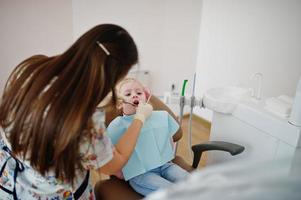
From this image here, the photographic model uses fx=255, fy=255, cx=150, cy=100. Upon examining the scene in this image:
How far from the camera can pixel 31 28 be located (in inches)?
80.3

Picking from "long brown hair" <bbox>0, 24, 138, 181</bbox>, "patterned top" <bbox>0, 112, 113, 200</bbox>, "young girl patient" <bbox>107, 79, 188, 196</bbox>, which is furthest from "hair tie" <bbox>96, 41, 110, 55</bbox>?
"young girl patient" <bbox>107, 79, 188, 196</bbox>

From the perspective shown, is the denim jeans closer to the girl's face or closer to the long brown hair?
the girl's face

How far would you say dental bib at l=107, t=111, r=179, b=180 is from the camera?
1218 millimetres

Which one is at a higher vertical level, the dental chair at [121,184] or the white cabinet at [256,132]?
the white cabinet at [256,132]

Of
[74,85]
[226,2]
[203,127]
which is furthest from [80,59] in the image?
[203,127]

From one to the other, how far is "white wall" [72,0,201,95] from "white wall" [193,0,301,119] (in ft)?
0.51

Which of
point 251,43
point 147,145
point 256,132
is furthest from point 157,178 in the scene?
point 251,43

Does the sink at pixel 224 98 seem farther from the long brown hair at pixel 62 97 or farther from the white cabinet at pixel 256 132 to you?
the long brown hair at pixel 62 97

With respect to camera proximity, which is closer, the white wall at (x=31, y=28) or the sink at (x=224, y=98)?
the sink at (x=224, y=98)

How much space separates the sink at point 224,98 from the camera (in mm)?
1322

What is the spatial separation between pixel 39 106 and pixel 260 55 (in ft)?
6.26

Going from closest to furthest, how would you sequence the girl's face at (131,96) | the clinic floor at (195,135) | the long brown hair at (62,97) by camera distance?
1. the long brown hair at (62,97)
2. the girl's face at (131,96)
3. the clinic floor at (195,135)

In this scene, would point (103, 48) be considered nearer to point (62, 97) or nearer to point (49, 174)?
point (62, 97)

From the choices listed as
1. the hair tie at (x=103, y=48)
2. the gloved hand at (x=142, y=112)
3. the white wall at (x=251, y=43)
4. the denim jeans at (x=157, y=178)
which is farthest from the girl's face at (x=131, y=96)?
the white wall at (x=251, y=43)
